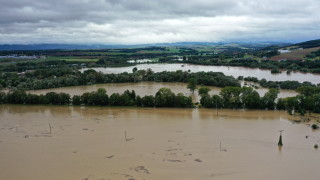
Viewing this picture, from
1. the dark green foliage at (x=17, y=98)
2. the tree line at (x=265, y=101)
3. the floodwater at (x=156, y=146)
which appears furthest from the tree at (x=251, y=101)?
the dark green foliage at (x=17, y=98)

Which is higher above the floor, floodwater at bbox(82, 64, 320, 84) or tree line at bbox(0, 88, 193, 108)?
floodwater at bbox(82, 64, 320, 84)

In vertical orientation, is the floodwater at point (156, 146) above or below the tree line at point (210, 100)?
below

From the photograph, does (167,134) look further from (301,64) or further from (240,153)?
(301,64)

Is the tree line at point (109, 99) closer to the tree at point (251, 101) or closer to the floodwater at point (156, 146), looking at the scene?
the floodwater at point (156, 146)

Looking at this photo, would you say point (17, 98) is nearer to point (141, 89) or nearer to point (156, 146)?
point (141, 89)

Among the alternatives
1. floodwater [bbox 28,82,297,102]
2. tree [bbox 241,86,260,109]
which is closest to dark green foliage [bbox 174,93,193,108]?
floodwater [bbox 28,82,297,102]

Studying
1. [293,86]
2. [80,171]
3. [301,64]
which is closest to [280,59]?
[301,64]

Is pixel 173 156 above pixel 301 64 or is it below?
below

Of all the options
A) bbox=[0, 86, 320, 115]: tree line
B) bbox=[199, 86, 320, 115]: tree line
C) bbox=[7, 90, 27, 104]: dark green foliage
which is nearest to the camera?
bbox=[199, 86, 320, 115]: tree line

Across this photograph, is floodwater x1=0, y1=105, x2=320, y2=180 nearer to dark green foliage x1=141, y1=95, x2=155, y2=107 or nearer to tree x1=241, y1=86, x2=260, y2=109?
tree x1=241, y1=86, x2=260, y2=109
